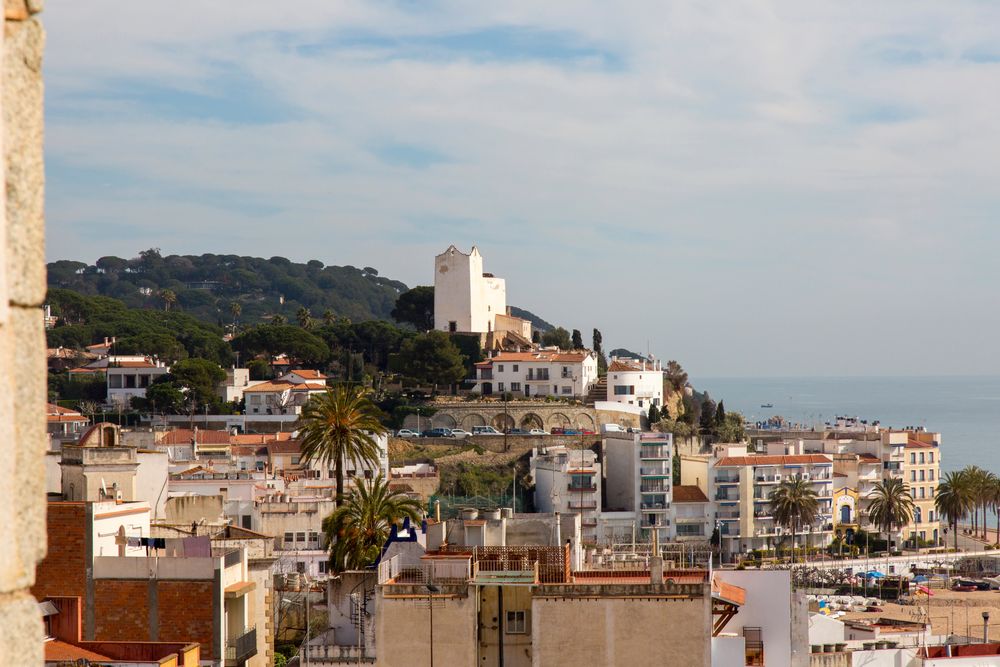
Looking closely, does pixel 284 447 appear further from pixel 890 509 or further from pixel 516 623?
pixel 516 623

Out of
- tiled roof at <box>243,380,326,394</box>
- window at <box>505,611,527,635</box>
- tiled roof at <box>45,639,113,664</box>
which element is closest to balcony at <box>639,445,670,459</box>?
tiled roof at <box>243,380,326,394</box>

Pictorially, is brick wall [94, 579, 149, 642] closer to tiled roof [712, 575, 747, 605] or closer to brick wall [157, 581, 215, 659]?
brick wall [157, 581, 215, 659]

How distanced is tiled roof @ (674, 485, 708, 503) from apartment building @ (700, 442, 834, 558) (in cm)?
52

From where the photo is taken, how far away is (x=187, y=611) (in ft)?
90.4

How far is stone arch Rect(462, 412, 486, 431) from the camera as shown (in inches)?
3885

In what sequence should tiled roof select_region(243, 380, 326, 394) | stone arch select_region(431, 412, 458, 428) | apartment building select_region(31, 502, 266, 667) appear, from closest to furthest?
apartment building select_region(31, 502, 266, 667) < stone arch select_region(431, 412, 458, 428) < tiled roof select_region(243, 380, 326, 394)

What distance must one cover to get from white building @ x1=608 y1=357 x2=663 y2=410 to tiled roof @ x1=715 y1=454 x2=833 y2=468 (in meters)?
15.6

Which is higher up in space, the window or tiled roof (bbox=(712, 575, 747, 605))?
tiled roof (bbox=(712, 575, 747, 605))

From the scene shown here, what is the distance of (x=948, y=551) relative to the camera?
88.9 m

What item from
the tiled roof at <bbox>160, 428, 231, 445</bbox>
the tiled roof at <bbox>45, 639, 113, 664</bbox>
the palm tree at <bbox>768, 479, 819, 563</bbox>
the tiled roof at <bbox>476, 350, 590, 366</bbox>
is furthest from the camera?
the tiled roof at <bbox>476, 350, 590, 366</bbox>

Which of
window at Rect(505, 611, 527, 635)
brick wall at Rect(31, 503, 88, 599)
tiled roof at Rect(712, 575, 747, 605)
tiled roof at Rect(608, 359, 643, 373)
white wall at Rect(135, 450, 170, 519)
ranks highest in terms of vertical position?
tiled roof at Rect(608, 359, 643, 373)

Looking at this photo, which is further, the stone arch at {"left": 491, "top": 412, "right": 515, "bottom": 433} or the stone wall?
the stone arch at {"left": 491, "top": 412, "right": 515, "bottom": 433}

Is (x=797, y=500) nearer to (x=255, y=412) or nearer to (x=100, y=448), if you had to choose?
(x=255, y=412)

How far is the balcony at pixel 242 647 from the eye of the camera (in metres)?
28.2
